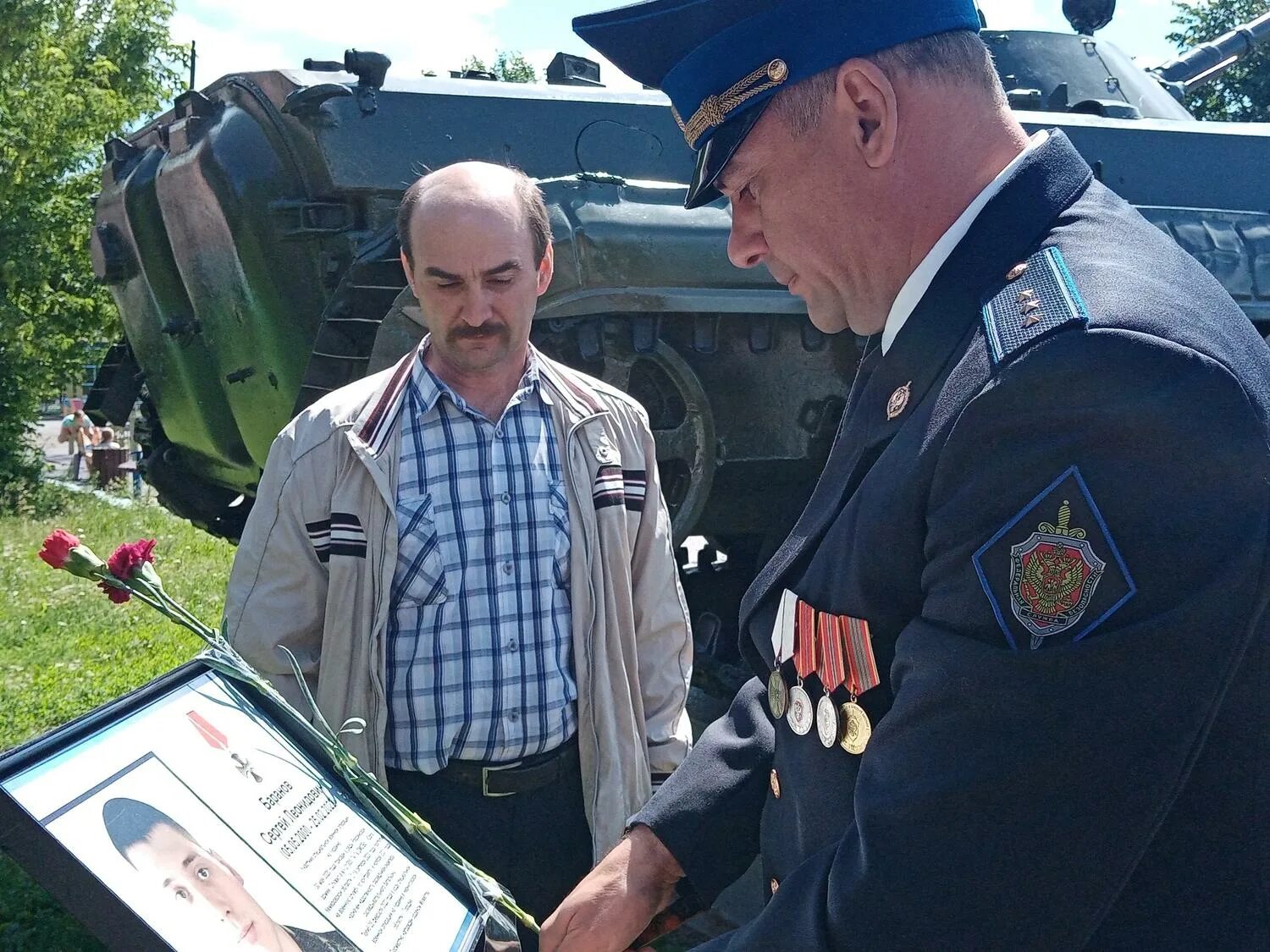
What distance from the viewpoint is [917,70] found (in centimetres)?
127

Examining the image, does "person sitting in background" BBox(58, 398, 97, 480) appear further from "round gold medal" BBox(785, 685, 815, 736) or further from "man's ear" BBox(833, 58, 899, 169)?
"man's ear" BBox(833, 58, 899, 169)

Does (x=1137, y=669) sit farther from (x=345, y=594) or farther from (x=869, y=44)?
(x=345, y=594)

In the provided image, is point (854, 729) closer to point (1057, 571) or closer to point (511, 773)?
point (1057, 571)

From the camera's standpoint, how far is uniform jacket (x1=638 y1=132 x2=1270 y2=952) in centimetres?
101

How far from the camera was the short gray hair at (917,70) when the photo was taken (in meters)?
1.28

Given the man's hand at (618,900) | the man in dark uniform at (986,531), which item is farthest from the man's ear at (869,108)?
the man's hand at (618,900)

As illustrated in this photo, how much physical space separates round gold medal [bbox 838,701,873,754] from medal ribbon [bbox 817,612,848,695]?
3 centimetres

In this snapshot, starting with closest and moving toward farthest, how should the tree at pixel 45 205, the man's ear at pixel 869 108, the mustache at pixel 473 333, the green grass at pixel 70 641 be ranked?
the man's ear at pixel 869 108 → the mustache at pixel 473 333 → the green grass at pixel 70 641 → the tree at pixel 45 205

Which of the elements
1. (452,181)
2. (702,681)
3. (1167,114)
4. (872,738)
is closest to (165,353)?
(702,681)

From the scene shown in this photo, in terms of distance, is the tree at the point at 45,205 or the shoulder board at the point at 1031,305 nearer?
the shoulder board at the point at 1031,305

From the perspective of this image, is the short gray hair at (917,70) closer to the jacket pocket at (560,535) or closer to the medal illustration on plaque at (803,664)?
the medal illustration on plaque at (803,664)

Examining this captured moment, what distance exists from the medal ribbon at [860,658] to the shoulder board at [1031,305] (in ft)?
0.98

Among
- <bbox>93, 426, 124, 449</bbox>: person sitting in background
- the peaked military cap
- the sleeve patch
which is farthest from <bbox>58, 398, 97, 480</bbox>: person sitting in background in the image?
the sleeve patch

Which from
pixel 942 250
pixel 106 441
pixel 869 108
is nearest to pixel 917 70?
pixel 869 108
